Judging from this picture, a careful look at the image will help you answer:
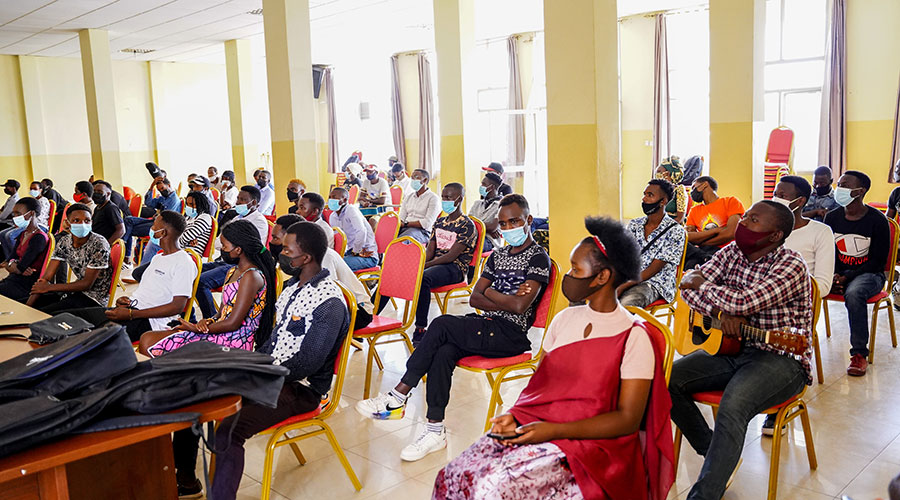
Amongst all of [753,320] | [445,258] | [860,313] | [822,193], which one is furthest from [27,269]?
[822,193]

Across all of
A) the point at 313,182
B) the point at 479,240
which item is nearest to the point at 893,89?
the point at 479,240

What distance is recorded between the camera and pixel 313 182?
8.31 metres

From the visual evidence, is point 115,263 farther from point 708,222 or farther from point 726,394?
point 708,222

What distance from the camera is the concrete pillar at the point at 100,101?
36.4 ft

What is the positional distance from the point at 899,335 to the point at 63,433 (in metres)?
5.12

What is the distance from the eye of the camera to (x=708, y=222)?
18.2ft

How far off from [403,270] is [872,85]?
7568mm

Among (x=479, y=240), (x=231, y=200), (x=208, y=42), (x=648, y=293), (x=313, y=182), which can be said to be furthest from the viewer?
(x=208, y=42)

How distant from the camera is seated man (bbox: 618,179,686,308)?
4098mm

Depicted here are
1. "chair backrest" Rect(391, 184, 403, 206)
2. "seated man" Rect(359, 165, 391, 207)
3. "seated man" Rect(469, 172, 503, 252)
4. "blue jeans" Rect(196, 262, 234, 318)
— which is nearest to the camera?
"blue jeans" Rect(196, 262, 234, 318)

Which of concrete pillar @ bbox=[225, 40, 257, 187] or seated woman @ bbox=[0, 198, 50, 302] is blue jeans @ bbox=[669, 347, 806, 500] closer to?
seated woman @ bbox=[0, 198, 50, 302]

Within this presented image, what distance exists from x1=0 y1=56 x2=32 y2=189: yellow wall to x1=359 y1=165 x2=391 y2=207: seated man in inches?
291

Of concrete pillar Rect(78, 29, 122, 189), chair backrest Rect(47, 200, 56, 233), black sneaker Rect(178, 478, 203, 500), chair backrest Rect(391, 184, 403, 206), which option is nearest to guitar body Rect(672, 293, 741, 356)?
black sneaker Rect(178, 478, 203, 500)

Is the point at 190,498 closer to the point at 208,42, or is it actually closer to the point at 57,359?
the point at 57,359
